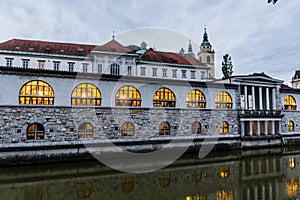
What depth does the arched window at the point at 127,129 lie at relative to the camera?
2195cm

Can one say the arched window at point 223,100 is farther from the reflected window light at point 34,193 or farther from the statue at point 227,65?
the statue at point 227,65

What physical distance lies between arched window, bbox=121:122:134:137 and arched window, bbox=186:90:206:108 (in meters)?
6.60

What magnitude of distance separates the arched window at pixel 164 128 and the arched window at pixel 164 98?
1.89 metres

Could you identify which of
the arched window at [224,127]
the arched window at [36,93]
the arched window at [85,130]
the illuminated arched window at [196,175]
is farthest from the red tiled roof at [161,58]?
the illuminated arched window at [196,175]

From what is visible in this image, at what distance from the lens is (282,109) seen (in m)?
30.8

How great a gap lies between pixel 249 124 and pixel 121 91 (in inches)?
627

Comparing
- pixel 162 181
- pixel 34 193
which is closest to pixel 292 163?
pixel 162 181

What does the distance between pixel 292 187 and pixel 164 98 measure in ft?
45.6

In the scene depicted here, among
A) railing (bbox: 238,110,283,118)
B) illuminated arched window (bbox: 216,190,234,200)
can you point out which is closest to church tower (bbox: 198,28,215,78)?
railing (bbox: 238,110,283,118)

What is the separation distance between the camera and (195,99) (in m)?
25.8

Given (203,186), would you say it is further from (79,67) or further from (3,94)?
(79,67)

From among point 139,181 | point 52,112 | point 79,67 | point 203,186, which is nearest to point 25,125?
point 52,112

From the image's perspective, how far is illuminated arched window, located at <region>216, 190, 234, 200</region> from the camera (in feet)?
36.2

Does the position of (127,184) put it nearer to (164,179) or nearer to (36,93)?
(164,179)
